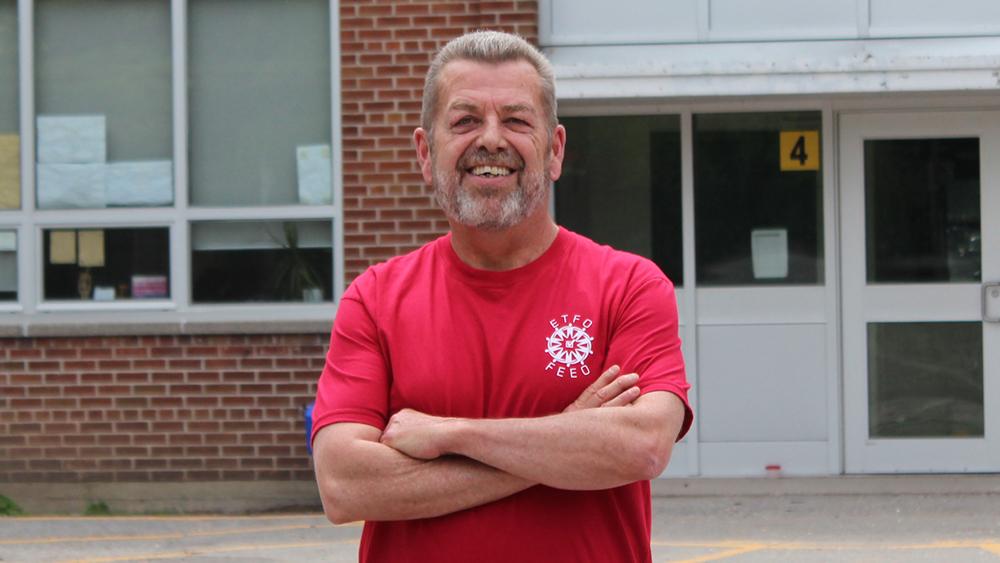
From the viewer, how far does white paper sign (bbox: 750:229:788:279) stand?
9.21 m

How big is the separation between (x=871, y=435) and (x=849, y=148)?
70.4 inches

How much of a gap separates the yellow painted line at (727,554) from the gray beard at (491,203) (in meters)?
4.74

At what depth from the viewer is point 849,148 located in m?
9.13

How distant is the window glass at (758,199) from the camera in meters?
9.20

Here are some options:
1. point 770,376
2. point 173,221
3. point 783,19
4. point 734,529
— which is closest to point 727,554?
point 734,529

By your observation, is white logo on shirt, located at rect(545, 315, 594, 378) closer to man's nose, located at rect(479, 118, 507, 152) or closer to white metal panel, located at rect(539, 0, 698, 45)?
man's nose, located at rect(479, 118, 507, 152)

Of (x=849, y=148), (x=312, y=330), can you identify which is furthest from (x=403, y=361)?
(x=849, y=148)

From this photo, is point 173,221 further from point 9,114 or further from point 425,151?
point 425,151

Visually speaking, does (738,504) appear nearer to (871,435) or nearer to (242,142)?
(871,435)

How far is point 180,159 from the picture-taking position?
9086 mm

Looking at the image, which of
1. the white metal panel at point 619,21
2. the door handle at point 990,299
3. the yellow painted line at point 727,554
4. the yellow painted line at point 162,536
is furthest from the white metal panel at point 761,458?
the white metal panel at point 619,21

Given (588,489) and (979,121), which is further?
(979,121)

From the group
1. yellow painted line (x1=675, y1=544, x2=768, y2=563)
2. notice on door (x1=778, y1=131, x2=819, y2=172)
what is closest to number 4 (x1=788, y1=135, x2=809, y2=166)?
notice on door (x1=778, y1=131, x2=819, y2=172)

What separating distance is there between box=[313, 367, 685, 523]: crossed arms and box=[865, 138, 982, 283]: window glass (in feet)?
22.2
